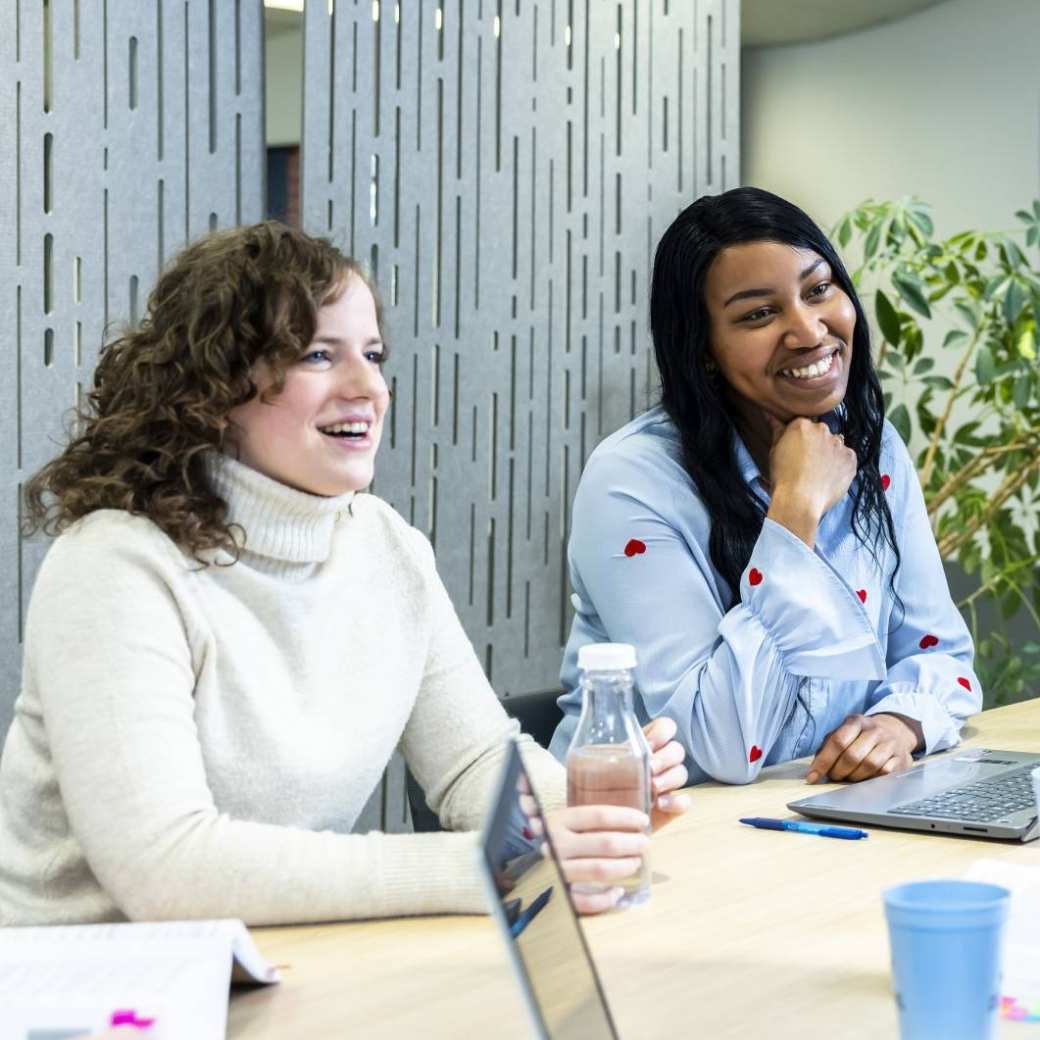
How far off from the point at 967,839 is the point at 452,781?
53 centimetres

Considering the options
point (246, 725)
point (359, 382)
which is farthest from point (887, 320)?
point (246, 725)

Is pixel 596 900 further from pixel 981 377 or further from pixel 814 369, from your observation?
pixel 981 377

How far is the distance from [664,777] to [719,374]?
0.98 metres

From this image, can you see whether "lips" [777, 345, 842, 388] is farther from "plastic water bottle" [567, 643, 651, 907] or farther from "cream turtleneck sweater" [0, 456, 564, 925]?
"plastic water bottle" [567, 643, 651, 907]

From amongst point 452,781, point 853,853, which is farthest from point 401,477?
point 853,853

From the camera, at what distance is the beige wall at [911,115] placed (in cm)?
480

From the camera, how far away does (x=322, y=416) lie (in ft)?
4.99

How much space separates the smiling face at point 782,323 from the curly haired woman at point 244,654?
754 millimetres

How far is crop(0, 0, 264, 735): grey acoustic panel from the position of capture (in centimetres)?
243

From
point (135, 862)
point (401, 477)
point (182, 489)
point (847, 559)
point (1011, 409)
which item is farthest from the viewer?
point (1011, 409)

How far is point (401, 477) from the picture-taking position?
299 centimetres

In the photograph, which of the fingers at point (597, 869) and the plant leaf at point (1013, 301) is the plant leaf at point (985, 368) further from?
the fingers at point (597, 869)

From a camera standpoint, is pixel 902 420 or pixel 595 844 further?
pixel 902 420

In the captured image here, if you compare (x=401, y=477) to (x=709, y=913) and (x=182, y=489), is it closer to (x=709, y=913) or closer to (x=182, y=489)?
(x=182, y=489)
